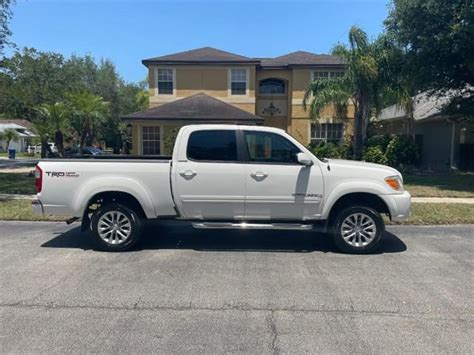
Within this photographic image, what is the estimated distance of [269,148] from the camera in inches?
283

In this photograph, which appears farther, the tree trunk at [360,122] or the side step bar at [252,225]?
the tree trunk at [360,122]

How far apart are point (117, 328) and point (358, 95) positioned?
61.2 ft

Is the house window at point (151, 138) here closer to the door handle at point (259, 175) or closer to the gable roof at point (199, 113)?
the gable roof at point (199, 113)

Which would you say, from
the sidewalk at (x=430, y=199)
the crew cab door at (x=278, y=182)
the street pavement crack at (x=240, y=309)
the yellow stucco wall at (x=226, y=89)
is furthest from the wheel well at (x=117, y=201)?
the yellow stucco wall at (x=226, y=89)

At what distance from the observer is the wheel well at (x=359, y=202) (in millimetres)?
7191

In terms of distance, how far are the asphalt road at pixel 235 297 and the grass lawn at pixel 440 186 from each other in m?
6.17

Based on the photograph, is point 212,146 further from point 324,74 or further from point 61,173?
point 324,74

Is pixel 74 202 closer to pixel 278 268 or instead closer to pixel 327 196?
pixel 278 268

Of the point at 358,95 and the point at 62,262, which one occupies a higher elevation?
the point at 358,95

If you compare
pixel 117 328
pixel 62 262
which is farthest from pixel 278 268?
pixel 62 262

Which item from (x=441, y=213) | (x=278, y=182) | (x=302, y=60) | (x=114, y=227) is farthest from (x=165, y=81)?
(x=278, y=182)

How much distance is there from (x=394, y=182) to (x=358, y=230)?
955mm

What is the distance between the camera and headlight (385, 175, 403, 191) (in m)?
7.12

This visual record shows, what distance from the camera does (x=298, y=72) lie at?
90.5ft
